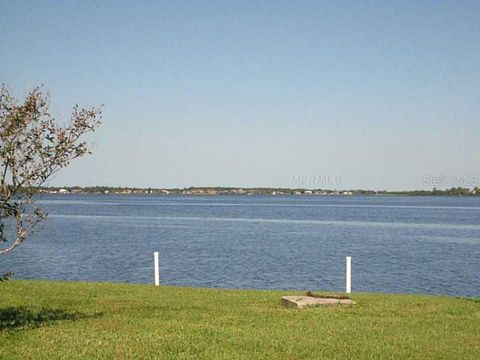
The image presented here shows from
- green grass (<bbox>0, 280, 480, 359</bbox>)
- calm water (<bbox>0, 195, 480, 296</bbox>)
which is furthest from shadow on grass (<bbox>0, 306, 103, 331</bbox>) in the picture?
calm water (<bbox>0, 195, 480, 296</bbox>)

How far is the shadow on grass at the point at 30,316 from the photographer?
44.6 ft

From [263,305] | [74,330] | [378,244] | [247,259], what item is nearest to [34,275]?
[247,259]

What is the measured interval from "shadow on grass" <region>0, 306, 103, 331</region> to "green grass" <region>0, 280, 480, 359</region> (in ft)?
0.07

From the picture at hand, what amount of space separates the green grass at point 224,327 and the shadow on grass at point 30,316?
0.02 metres

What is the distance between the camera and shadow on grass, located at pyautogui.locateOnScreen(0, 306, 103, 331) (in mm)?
13602

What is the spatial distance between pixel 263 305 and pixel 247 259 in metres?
25.5

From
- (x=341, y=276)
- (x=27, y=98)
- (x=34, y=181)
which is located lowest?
(x=341, y=276)

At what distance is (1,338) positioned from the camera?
12.1 meters

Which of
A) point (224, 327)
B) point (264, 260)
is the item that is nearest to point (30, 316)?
point (224, 327)

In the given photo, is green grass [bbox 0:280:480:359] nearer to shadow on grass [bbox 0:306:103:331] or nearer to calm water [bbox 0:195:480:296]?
shadow on grass [bbox 0:306:103:331]

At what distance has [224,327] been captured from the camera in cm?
1364

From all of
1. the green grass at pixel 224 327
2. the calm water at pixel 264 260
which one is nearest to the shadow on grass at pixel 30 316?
the green grass at pixel 224 327

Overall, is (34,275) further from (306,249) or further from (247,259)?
(306,249)

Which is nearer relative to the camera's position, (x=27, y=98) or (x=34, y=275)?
(x=27, y=98)
